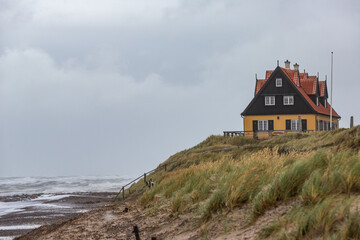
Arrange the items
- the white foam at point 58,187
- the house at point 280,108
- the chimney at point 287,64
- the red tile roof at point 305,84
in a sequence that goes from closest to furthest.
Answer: the house at point 280,108 < the red tile roof at point 305,84 < the white foam at point 58,187 < the chimney at point 287,64

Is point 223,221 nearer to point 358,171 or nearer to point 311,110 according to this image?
point 358,171

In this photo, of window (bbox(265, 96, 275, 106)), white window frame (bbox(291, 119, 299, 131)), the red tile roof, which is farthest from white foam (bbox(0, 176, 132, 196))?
the red tile roof

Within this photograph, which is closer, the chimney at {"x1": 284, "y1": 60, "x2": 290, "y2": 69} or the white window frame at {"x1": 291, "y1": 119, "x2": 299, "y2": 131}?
the white window frame at {"x1": 291, "y1": 119, "x2": 299, "y2": 131}

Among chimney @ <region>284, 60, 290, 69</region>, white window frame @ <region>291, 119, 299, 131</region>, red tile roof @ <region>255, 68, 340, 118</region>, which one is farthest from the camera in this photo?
chimney @ <region>284, 60, 290, 69</region>

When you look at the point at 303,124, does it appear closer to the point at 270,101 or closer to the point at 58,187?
the point at 270,101

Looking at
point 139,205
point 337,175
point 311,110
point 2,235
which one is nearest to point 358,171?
point 337,175

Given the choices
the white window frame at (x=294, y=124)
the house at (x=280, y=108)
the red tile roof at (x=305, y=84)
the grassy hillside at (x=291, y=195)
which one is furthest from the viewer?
the red tile roof at (x=305, y=84)

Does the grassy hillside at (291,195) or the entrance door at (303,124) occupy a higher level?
the entrance door at (303,124)

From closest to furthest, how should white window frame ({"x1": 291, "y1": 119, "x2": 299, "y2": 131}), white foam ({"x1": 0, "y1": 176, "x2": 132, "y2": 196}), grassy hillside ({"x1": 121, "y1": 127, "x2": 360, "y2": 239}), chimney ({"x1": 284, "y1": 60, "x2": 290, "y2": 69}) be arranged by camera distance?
grassy hillside ({"x1": 121, "y1": 127, "x2": 360, "y2": 239}) → white window frame ({"x1": 291, "y1": 119, "x2": 299, "y2": 131}) → white foam ({"x1": 0, "y1": 176, "x2": 132, "y2": 196}) → chimney ({"x1": 284, "y1": 60, "x2": 290, "y2": 69})

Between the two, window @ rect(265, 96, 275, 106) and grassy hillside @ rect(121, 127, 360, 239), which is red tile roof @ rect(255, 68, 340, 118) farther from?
grassy hillside @ rect(121, 127, 360, 239)

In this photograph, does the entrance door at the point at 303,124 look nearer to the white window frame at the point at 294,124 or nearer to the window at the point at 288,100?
the white window frame at the point at 294,124

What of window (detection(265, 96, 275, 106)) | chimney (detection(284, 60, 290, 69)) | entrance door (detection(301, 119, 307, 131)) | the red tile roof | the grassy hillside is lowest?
the grassy hillside

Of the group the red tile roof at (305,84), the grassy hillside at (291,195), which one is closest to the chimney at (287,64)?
the red tile roof at (305,84)

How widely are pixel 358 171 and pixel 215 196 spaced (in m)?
2.87
